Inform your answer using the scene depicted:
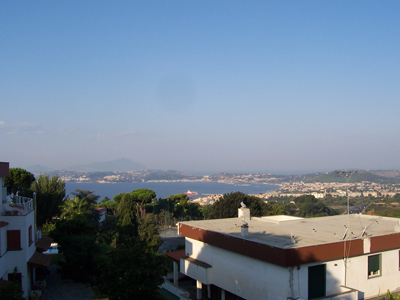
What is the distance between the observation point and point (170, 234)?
3922cm

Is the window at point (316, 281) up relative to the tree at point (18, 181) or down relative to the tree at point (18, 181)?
down

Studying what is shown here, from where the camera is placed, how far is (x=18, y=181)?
108ft

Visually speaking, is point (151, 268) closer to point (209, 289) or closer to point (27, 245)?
point (209, 289)

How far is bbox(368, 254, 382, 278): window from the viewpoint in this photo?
12.3m

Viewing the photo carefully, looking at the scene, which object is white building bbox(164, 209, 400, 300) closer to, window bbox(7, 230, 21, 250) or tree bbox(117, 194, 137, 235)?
window bbox(7, 230, 21, 250)

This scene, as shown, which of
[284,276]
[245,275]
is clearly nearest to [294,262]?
[284,276]

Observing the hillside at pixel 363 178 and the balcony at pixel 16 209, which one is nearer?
the balcony at pixel 16 209

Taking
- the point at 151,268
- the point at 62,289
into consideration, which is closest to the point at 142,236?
the point at 62,289

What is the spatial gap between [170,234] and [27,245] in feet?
83.1

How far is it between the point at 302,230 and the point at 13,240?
1236cm

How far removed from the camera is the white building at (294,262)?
1048 cm

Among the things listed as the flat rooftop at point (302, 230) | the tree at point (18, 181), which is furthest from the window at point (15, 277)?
the tree at point (18, 181)

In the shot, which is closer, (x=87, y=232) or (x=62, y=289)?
(x=62, y=289)

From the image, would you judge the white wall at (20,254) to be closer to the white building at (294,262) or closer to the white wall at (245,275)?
the white building at (294,262)
